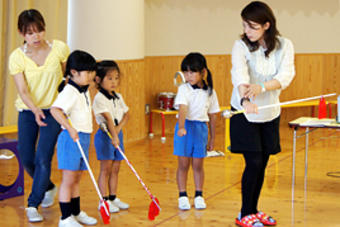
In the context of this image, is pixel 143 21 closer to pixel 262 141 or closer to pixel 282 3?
pixel 282 3

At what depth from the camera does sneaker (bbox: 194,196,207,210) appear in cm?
398

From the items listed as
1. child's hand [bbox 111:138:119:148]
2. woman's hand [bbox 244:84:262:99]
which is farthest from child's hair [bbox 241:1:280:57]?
child's hand [bbox 111:138:119:148]

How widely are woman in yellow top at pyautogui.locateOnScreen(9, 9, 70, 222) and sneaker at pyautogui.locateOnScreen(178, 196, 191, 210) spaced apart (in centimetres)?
96

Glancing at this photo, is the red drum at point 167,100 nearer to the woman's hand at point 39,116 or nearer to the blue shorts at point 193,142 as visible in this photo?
the blue shorts at point 193,142

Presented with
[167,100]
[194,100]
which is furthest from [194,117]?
[167,100]

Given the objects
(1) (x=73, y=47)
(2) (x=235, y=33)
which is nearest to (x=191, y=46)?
(2) (x=235, y=33)

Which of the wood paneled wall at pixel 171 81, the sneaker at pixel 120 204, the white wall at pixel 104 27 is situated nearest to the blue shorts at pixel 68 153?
the sneaker at pixel 120 204

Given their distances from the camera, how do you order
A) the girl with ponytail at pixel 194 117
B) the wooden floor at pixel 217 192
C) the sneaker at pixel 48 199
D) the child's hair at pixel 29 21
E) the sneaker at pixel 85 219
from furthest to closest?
the sneaker at pixel 48 199, the girl with ponytail at pixel 194 117, the wooden floor at pixel 217 192, the sneaker at pixel 85 219, the child's hair at pixel 29 21

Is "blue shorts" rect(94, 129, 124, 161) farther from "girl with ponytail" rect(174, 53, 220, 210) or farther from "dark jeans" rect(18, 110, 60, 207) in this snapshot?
"girl with ponytail" rect(174, 53, 220, 210)

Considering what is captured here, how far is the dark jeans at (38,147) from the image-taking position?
370cm

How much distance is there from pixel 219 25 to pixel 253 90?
16.1 feet

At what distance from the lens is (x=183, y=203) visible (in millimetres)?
3986

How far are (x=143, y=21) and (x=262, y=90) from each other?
390cm

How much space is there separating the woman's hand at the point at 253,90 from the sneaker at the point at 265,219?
0.92 m
